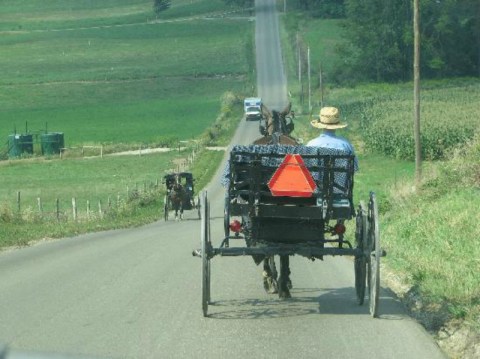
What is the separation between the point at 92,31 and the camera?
479ft

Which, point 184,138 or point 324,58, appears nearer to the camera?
point 184,138

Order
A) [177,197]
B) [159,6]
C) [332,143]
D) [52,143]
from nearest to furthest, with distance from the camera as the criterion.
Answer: [332,143] → [177,197] → [52,143] → [159,6]

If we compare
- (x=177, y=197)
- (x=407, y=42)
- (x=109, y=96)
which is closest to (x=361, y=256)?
(x=177, y=197)

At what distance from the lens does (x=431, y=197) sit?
24.1 m

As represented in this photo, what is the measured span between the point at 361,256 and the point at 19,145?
218ft

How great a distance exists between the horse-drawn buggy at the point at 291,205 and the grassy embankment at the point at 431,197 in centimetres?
104

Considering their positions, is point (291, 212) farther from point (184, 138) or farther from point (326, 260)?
point (184, 138)

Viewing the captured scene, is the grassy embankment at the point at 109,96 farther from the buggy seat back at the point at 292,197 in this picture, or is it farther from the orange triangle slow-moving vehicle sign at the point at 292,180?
the orange triangle slow-moving vehicle sign at the point at 292,180

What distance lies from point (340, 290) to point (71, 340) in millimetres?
4333

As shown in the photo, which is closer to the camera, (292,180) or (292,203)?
(292,180)

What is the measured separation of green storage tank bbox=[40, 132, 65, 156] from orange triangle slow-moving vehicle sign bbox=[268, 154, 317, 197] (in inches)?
2568

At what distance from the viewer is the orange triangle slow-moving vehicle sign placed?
11.2 metres

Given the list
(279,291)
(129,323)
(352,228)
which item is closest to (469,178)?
(352,228)

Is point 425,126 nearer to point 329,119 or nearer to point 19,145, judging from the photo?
point 19,145
